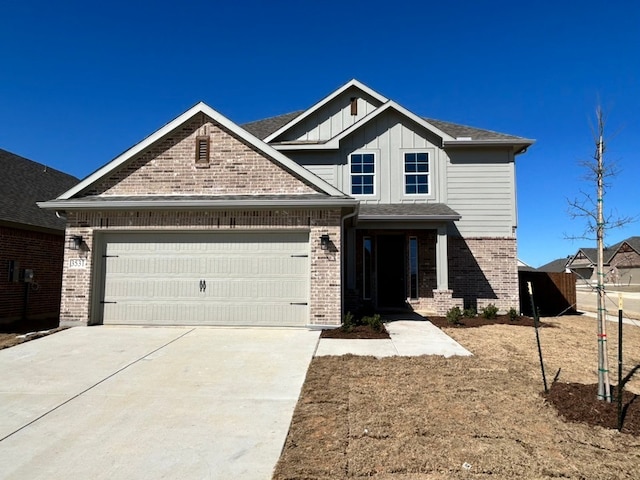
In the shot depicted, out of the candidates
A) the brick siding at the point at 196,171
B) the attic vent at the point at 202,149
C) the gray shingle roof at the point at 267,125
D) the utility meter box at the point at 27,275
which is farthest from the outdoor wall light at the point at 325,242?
the utility meter box at the point at 27,275

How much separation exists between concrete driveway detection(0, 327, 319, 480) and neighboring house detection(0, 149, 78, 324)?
153 inches

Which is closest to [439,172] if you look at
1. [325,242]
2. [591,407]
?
[325,242]

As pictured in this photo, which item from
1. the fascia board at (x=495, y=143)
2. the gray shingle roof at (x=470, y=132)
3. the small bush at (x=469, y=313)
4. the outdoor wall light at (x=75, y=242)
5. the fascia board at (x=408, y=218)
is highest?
the gray shingle roof at (x=470, y=132)

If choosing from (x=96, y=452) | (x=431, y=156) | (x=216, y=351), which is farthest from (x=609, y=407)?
(x=431, y=156)

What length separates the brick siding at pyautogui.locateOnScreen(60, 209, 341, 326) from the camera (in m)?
9.55

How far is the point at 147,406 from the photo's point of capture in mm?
4918

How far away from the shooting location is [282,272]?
9844mm

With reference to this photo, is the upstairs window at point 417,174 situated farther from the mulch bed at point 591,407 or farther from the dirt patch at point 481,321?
the mulch bed at point 591,407

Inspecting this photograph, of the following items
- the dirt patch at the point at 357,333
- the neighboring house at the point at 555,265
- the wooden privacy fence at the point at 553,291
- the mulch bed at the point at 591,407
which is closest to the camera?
the mulch bed at the point at 591,407

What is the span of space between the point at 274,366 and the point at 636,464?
183 inches

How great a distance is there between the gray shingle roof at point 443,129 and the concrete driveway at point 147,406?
10.2 metres

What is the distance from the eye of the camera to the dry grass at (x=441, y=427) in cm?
349

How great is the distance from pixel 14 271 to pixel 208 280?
5766mm

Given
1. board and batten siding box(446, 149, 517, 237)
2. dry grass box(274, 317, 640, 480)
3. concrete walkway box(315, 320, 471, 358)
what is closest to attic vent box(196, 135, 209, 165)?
concrete walkway box(315, 320, 471, 358)
